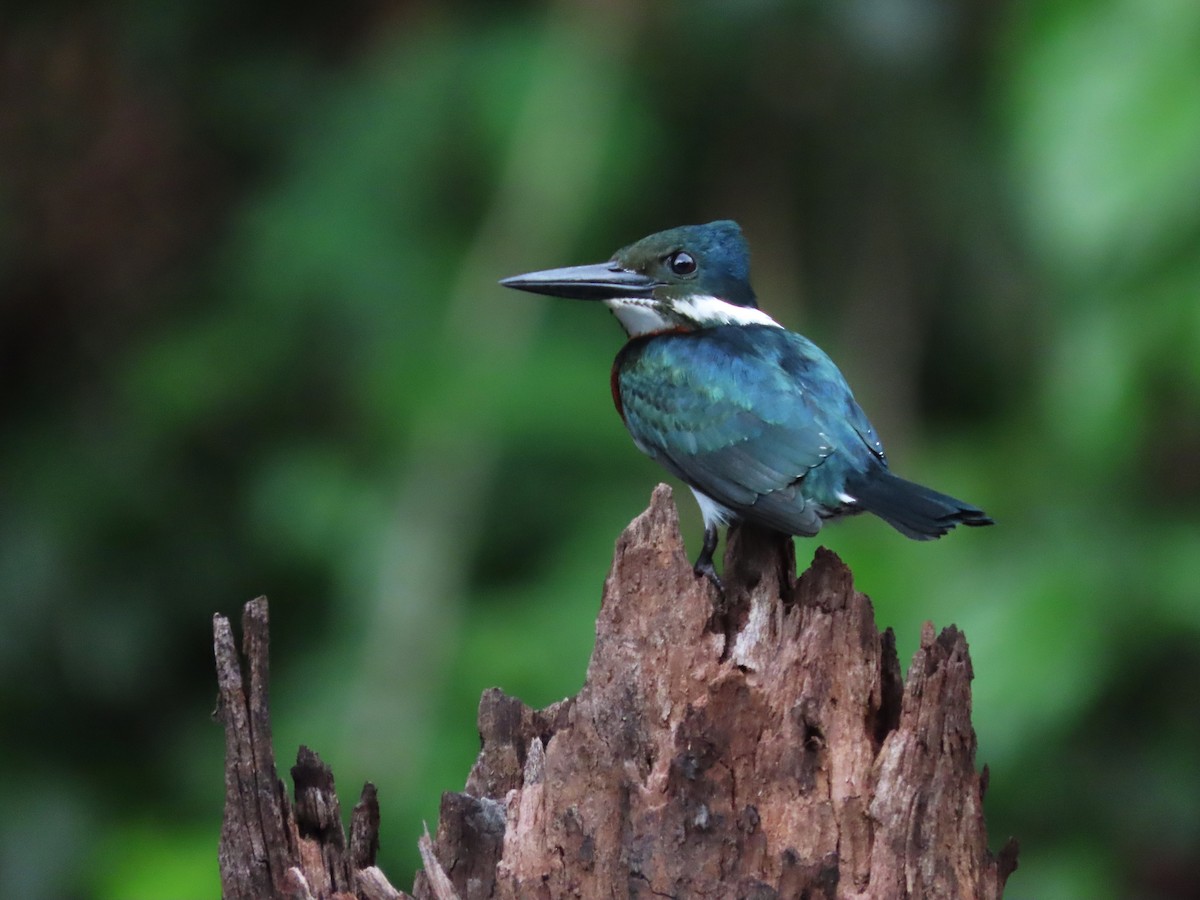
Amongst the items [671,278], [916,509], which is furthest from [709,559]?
[671,278]

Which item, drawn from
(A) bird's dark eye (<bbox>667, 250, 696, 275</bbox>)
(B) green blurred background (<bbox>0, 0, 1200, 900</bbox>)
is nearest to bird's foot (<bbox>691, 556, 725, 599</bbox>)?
(A) bird's dark eye (<bbox>667, 250, 696, 275</bbox>)

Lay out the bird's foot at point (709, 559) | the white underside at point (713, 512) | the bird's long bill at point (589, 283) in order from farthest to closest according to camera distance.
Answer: the bird's long bill at point (589, 283)
the white underside at point (713, 512)
the bird's foot at point (709, 559)

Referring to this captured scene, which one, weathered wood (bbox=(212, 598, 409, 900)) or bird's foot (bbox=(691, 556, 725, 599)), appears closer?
weathered wood (bbox=(212, 598, 409, 900))

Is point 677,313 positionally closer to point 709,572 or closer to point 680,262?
point 680,262

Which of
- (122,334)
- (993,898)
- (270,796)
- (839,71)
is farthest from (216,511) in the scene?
(993,898)

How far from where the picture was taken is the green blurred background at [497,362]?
534 cm

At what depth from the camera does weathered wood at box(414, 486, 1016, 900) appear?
2.98 m

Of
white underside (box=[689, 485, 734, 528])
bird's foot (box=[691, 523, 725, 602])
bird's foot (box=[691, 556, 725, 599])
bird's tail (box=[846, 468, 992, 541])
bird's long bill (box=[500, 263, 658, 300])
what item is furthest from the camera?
bird's long bill (box=[500, 263, 658, 300])

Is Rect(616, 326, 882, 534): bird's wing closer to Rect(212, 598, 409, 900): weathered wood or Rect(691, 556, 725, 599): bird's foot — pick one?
Rect(691, 556, 725, 599): bird's foot

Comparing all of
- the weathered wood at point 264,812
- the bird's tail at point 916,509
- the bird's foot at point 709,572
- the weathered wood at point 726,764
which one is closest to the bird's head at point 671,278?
the bird's foot at point 709,572

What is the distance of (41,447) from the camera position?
6707 mm

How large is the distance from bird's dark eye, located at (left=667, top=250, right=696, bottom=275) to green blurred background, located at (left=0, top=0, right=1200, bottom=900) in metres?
1.26

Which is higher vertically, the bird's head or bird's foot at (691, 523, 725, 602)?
the bird's head

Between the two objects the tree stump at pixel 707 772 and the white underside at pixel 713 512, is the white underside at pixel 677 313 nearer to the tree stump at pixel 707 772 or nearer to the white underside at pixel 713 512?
the white underside at pixel 713 512
